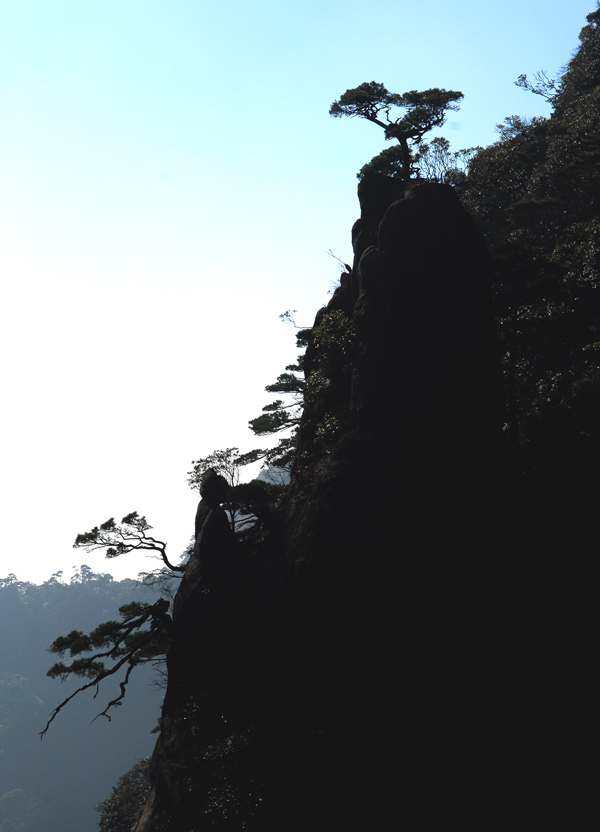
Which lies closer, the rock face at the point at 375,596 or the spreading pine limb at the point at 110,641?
the rock face at the point at 375,596

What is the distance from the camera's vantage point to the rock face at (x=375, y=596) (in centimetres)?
1303

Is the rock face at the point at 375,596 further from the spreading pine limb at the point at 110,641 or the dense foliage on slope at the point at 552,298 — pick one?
the dense foliage on slope at the point at 552,298

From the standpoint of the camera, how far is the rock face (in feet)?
42.8

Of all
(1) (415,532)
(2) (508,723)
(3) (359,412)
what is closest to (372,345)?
(3) (359,412)

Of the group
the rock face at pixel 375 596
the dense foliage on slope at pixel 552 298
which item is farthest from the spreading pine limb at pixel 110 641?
the dense foliage on slope at pixel 552 298

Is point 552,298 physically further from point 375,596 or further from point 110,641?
point 110,641

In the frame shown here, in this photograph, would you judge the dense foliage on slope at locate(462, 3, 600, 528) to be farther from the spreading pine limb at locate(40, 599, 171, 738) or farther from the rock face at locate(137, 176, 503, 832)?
the spreading pine limb at locate(40, 599, 171, 738)

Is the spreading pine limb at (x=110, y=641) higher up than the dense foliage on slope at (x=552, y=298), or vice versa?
the dense foliage on slope at (x=552, y=298)

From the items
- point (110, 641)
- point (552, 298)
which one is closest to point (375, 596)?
point (110, 641)

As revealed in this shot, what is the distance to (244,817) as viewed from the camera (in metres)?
13.5

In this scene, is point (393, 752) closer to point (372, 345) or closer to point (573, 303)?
point (372, 345)

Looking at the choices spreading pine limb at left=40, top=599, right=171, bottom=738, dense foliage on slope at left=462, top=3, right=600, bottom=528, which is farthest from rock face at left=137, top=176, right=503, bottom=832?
dense foliage on slope at left=462, top=3, right=600, bottom=528

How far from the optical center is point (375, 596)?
14.2m

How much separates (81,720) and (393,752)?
149393 millimetres
